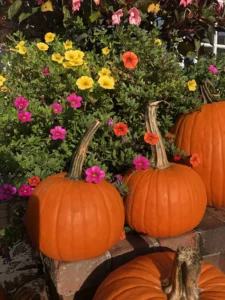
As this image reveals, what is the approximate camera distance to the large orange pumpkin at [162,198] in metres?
1.69

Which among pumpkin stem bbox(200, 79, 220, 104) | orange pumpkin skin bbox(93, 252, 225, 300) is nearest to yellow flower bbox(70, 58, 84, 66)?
pumpkin stem bbox(200, 79, 220, 104)

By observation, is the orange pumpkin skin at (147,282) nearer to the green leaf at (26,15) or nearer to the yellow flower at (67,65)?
the yellow flower at (67,65)

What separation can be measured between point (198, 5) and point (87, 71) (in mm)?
1128

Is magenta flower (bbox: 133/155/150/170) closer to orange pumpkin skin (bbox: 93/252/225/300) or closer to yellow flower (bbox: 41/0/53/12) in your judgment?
orange pumpkin skin (bbox: 93/252/225/300)

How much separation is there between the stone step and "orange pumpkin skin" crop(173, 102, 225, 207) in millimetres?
228

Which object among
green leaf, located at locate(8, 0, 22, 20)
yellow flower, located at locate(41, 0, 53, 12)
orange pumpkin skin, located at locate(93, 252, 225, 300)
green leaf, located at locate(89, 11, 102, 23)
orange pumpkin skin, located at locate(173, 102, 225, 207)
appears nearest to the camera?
orange pumpkin skin, located at locate(93, 252, 225, 300)

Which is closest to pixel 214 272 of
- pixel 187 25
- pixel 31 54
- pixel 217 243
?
pixel 217 243

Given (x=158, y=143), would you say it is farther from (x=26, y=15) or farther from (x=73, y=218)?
(x=26, y=15)

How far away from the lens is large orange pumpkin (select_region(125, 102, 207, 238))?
5.54ft

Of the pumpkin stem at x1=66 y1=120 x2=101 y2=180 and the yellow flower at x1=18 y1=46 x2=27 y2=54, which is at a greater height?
the yellow flower at x1=18 y1=46 x2=27 y2=54

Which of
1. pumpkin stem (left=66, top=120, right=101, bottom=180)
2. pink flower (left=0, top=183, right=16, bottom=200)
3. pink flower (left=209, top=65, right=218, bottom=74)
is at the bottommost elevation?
pink flower (left=0, top=183, right=16, bottom=200)

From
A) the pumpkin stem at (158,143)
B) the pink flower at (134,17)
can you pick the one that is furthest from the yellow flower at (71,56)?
the pumpkin stem at (158,143)

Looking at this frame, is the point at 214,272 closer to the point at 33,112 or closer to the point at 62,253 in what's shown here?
the point at 62,253

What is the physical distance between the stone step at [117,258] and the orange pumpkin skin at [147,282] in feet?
0.53
